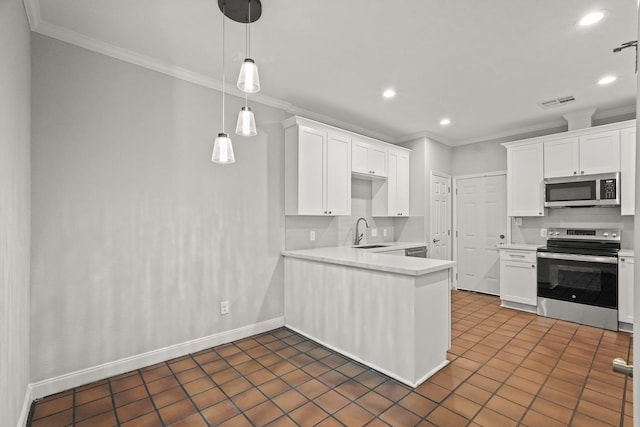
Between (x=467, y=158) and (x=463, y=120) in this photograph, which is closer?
(x=463, y=120)

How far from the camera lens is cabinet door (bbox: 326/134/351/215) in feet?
12.6

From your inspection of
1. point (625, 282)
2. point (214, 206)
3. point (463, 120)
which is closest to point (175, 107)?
point (214, 206)

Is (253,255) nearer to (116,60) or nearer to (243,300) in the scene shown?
(243,300)

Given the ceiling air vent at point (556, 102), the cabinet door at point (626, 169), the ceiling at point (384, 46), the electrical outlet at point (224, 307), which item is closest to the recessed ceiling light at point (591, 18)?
the ceiling at point (384, 46)

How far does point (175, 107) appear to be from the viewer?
287 cm

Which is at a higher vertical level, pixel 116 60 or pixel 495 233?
pixel 116 60

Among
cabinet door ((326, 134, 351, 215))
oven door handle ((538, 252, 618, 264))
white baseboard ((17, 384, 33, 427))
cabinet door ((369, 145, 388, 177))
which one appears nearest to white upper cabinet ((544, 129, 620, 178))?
oven door handle ((538, 252, 618, 264))

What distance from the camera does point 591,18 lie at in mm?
2184

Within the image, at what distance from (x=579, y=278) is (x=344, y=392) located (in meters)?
3.38

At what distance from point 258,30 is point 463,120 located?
10.8 feet

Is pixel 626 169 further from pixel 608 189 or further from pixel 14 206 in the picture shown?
pixel 14 206

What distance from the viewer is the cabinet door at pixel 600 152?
3764mm

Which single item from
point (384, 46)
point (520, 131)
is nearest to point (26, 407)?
point (384, 46)

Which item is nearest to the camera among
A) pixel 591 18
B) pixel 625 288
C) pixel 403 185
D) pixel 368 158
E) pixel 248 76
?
pixel 248 76
